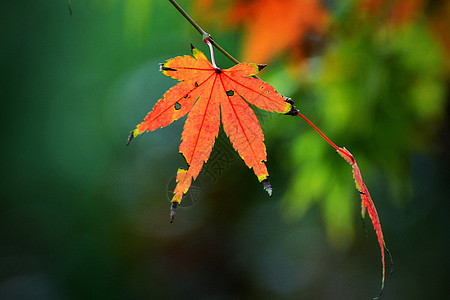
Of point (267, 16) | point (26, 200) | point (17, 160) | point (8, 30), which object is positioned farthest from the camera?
point (26, 200)

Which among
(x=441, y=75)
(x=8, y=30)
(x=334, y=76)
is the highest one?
(x=8, y=30)

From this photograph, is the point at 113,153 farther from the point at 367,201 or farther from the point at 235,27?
the point at 367,201

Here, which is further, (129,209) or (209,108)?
(129,209)

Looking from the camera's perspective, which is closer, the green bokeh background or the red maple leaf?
the red maple leaf

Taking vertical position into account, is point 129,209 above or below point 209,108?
above

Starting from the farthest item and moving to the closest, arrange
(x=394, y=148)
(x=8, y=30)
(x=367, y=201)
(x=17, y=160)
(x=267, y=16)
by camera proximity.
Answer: (x=17, y=160), (x=8, y=30), (x=394, y=148), (x=267, y=16), (x=367, y=201)

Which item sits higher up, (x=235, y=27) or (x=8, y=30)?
(x=8, y=30)

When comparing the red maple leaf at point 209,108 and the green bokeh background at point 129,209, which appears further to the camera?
the green bokeh background at point 129,209

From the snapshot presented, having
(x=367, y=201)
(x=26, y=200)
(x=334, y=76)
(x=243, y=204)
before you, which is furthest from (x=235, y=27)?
(x=26, y=200)
